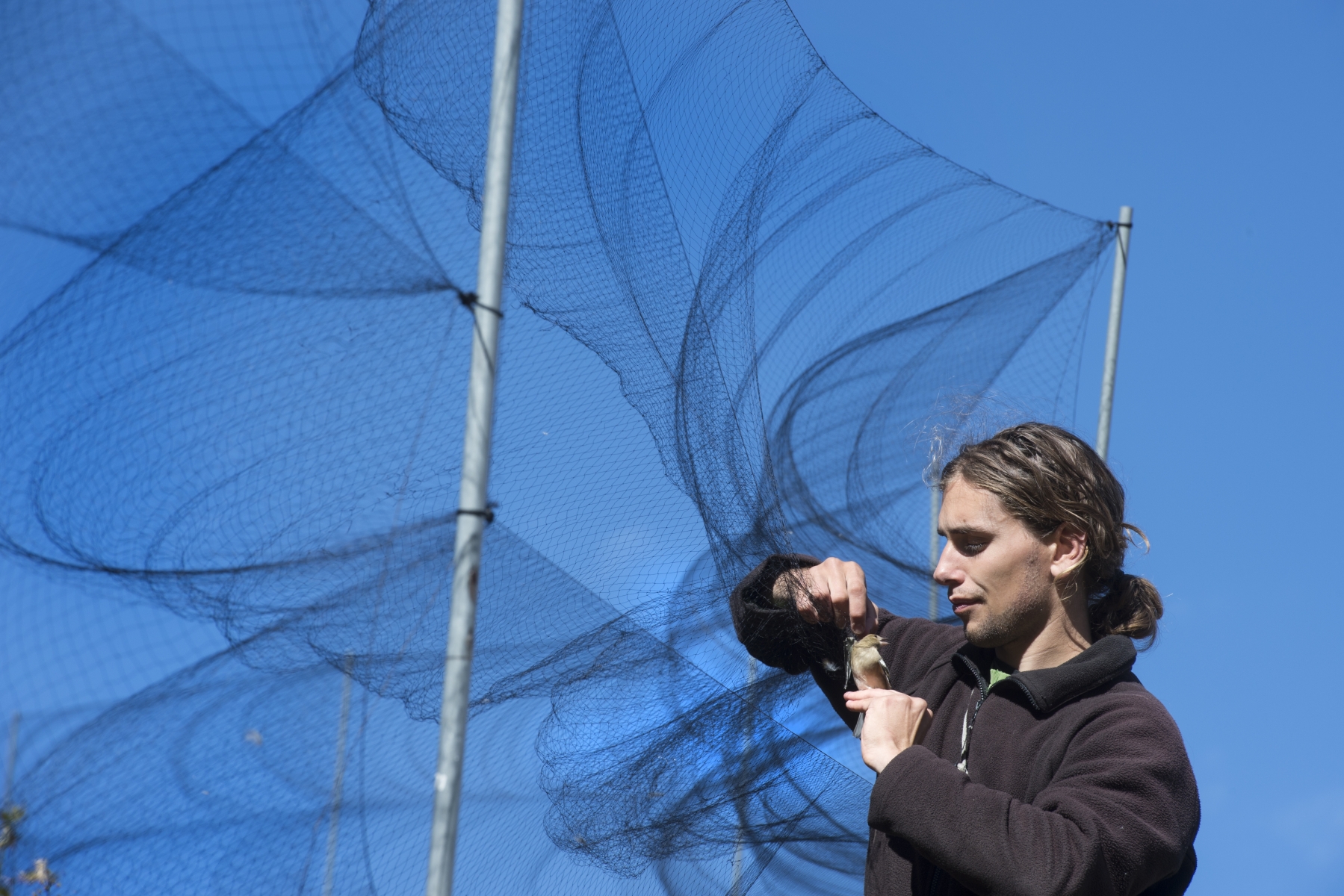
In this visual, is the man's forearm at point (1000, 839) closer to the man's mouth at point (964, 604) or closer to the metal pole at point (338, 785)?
the man's mouth at point (964, 604)

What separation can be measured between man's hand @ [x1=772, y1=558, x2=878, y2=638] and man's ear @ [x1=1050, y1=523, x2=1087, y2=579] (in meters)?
0.39

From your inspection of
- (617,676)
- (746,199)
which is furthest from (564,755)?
(746,199)

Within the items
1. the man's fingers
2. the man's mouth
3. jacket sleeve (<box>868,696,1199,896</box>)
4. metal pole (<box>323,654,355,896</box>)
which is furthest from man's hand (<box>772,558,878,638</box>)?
metal pole (<box>323,654,355,896</box>)

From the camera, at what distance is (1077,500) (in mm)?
2135

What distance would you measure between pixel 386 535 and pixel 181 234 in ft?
2.02

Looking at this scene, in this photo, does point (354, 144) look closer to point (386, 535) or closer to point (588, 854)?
point (386, 535)

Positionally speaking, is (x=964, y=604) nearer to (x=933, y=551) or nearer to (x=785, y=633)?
(x=785, y=633)

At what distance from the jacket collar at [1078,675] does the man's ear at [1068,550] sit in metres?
0.14

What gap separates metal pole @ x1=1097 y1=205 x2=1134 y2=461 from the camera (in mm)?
4488

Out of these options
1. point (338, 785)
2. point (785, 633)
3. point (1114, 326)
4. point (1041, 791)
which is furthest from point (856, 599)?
point (1114, 326)

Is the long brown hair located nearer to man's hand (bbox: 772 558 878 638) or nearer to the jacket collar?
the jacket collar

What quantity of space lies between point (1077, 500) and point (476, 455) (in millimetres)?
1026

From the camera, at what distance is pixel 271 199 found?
2.19 m

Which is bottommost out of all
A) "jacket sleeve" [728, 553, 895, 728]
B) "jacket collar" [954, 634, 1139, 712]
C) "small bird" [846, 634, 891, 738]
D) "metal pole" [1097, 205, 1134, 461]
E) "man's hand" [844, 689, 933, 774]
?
"man's hand" [844, 689, 933, 774]
